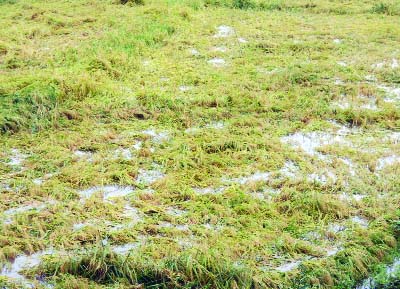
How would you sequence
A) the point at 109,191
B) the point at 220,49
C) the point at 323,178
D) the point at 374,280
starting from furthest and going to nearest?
the point at 220,49, the point at 323,178, the point at 109,191, the point at 374,280

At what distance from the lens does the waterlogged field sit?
354 cm

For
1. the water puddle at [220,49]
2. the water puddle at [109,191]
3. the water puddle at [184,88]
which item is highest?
the water puddle at [220,49]

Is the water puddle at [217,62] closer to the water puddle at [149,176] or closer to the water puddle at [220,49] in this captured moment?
the water puddle at [220,49]

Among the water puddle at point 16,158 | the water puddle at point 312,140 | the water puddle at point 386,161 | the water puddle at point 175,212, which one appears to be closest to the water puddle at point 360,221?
the water puddle at point 386,161

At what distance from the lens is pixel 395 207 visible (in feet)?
13.6

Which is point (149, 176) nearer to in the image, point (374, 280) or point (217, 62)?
point (374, 280)

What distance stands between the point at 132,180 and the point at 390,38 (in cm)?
A: 594

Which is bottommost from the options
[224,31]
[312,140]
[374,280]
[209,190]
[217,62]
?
[374,280]

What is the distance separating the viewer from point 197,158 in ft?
16.1

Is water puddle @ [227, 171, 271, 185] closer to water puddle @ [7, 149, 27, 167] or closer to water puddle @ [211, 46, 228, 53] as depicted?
water puddle @ [7, 149, 27, 167]

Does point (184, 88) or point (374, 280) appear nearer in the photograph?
point (374, 280)

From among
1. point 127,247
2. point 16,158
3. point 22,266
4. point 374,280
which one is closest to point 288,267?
point 374,280

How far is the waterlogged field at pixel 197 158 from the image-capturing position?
11.6 feet

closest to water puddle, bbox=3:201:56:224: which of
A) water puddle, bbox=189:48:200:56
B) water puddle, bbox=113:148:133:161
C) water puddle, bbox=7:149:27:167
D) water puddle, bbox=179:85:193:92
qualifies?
water puddle, bbox=7:149:27:167
